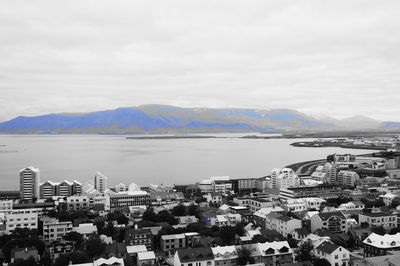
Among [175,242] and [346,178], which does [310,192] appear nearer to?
[346,178]

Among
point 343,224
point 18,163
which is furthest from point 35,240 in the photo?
point 18,163

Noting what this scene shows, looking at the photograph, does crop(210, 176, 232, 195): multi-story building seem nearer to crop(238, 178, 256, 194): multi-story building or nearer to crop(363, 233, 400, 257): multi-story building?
crop(238, 178, 256, 194): multi-story building

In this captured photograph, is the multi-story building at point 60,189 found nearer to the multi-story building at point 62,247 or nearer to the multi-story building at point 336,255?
the multi-story building at point 62,247

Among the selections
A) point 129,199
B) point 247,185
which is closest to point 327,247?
point 129,199

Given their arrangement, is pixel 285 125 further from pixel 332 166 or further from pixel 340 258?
pixel 340 258

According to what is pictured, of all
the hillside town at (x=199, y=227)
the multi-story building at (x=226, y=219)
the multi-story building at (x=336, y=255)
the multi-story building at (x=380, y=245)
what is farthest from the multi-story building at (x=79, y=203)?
the multi-story building at (x=380, y=245)

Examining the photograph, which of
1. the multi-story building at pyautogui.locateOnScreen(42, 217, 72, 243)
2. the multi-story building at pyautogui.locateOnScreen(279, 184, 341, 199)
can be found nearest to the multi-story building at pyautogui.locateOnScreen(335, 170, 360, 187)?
the multi-story building at pyautogui.locateOnScreen(279, 184, 341, 199)
